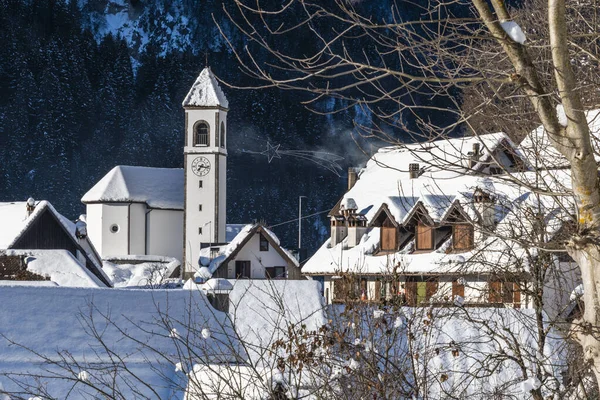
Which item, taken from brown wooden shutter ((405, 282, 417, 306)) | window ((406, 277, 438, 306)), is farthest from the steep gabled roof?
brown wooden shutter ((405, 282, 417, 306))

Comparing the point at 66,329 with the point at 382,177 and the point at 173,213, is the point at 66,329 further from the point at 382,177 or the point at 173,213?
the point at 173,213

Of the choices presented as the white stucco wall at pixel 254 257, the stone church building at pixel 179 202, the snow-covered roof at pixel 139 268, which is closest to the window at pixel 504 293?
the white stucco wall at pixel 254 257

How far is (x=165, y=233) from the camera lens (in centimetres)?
7000

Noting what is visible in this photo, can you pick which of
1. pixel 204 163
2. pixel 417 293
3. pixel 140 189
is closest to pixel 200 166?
pixel 204 163

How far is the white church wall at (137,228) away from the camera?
68438 mm

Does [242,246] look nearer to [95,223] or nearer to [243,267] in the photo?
[243,267]

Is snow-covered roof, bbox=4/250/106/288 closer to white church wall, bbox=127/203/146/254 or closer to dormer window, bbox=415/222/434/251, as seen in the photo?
dormer window, bbox=415/222/434/251

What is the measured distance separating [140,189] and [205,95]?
24.3 feet

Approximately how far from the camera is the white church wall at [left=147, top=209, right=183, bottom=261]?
69375 mm

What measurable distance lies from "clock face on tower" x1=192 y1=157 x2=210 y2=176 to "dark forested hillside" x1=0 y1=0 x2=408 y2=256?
81.9 feet

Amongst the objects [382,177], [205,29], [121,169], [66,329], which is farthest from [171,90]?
[66,329]

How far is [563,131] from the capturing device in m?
5.30

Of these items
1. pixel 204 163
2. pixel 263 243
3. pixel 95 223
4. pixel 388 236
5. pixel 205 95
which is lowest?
pixel 388 236

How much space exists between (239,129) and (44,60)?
65.7ft
